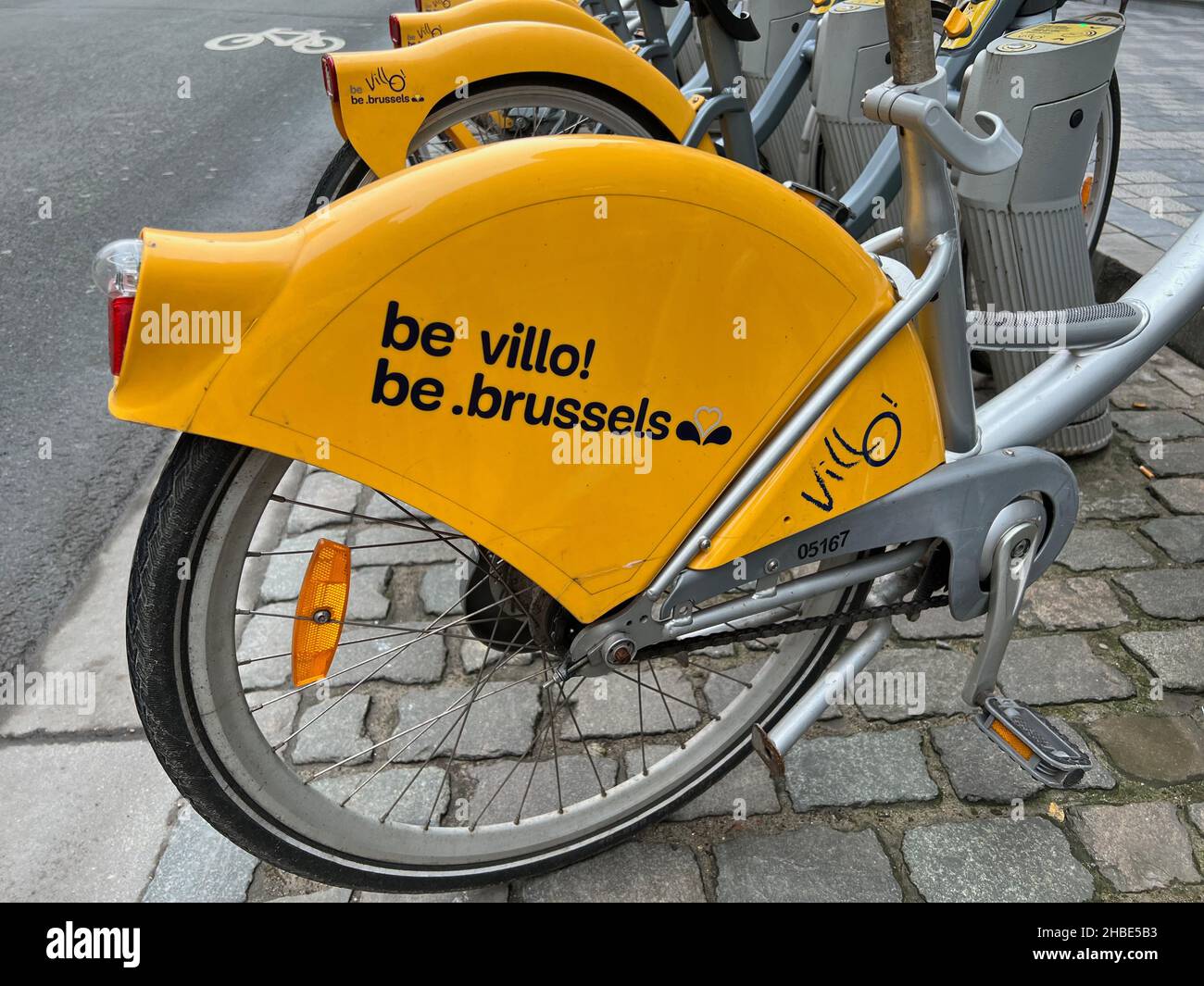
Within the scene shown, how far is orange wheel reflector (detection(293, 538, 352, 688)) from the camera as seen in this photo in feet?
5.15

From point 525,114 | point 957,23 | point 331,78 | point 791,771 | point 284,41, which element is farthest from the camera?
point 284,41

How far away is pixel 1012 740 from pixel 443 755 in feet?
3.90

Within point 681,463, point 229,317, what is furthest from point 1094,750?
point 229,317

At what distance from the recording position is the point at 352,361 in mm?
1257

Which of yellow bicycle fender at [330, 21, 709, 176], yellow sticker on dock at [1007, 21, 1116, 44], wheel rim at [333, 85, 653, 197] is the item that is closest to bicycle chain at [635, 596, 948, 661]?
wheel rim at [333, 85, 653, 197]

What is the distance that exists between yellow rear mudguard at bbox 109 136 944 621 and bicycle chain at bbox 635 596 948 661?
0.80 feet

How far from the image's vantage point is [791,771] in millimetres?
2156

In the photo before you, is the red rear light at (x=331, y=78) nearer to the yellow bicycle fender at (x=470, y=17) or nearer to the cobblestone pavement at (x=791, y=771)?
the yellow bicycle fender at (x=470, y=17)

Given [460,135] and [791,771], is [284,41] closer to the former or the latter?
[460,135]

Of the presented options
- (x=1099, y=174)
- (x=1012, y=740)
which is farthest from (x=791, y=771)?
(x=1099, y=174)

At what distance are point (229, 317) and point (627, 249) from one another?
0.52m

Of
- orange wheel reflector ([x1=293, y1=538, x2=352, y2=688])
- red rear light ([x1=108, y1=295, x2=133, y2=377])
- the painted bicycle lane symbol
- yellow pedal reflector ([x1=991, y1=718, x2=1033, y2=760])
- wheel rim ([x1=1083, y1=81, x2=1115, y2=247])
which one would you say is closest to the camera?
red rear light ([x1=108, y1=295, x2=133, y2=377])
